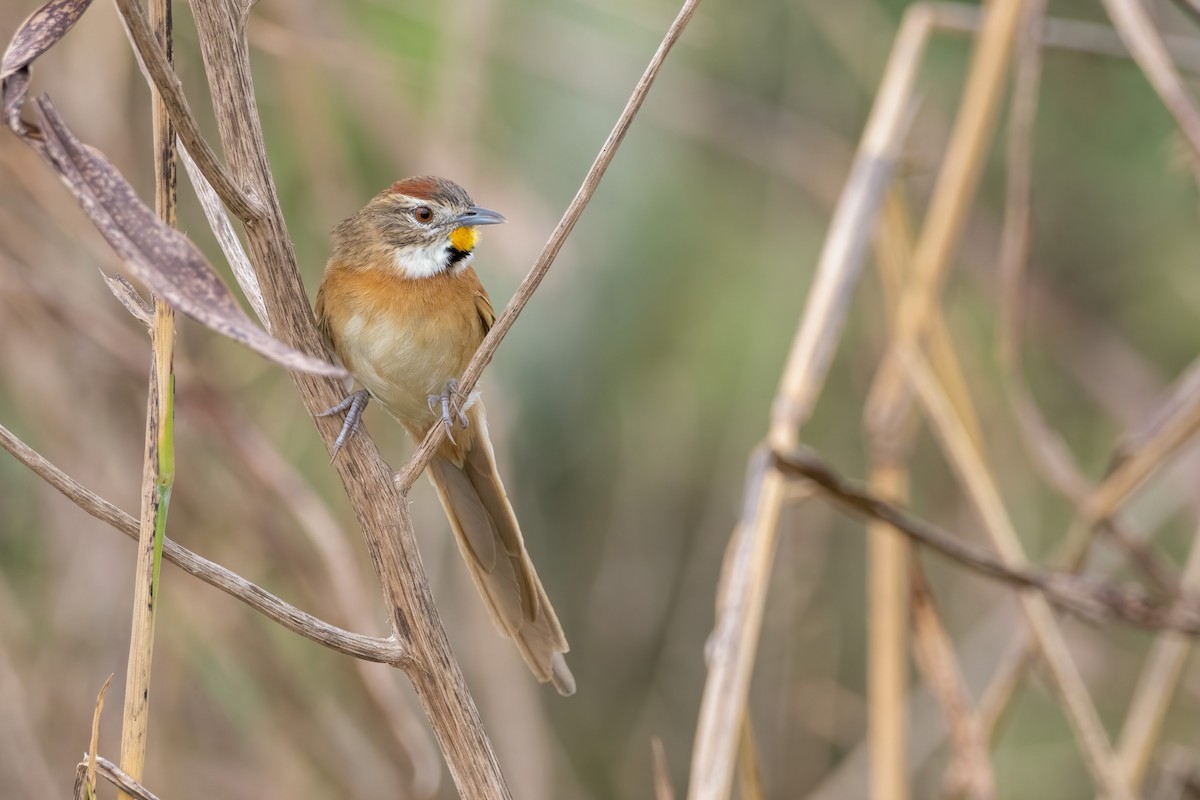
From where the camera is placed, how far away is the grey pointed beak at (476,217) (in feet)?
10.5

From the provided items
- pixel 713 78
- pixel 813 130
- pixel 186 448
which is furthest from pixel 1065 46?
pixel 186 448

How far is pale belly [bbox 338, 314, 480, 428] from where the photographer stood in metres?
2.89

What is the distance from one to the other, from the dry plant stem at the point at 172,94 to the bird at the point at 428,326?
1299mm

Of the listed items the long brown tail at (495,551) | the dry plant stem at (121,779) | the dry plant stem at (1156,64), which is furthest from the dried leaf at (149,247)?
the dry plant stem at (1156,64)

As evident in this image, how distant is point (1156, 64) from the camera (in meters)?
2.72

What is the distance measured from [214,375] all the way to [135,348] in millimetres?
220

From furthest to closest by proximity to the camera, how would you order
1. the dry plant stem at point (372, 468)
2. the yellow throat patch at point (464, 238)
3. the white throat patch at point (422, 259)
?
the yellow throat patch at point (464, 238), the white throat patch at point (422, 259), the dry plant stem at point (372, 468)

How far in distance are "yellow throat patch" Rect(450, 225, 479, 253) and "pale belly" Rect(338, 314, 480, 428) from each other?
23cm

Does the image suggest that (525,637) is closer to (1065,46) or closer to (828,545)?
(1065,46)

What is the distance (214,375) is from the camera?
3459mm

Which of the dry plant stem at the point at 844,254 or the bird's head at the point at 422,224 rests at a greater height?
the dry plant stem at the point at 844,254

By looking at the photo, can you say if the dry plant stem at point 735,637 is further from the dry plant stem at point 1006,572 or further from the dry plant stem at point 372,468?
the dry plant stem at point 372,468

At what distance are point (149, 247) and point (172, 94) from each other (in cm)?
19

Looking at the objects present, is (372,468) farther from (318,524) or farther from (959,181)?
(959,181)
